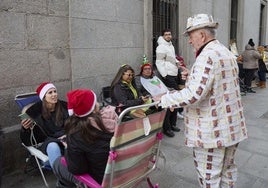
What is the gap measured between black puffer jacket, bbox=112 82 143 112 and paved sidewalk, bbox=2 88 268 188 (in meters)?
0.84

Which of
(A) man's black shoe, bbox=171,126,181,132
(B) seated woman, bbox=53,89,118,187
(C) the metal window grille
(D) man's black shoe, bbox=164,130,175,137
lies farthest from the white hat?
(C) the metal window grille

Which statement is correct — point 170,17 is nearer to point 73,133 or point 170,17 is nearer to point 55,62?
point 55,62

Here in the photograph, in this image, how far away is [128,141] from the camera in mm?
2334

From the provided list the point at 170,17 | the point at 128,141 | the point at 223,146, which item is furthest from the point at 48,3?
the point at 170,17

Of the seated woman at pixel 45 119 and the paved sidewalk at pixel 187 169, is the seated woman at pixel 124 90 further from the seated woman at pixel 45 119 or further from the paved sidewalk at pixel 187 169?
the seated woman at pixel 45 119

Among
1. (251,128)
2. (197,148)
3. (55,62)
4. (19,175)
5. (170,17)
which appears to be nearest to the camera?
(197,148)

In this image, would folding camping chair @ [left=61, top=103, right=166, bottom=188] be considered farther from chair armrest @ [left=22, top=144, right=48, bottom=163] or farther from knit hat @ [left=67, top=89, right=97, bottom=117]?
chair armrest @ [left=22, top=144, right=48, bottom=163]

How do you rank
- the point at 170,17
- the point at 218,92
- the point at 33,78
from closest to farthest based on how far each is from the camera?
the point at 218,92 → the point at 33,78 → the point at 170,17

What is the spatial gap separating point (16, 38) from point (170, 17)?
4622 mm

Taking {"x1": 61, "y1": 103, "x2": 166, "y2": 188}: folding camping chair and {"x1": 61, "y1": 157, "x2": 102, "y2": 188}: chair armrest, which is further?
{"x1": 61, "y1": 157, "x2": 102, "y2": 188}: chair armrest

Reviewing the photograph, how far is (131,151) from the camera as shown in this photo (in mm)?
2410

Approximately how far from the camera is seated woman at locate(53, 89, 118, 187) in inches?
91.9

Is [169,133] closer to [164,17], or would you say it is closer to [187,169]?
[187,169]

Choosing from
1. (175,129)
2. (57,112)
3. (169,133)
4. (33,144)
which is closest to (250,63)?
(175,129)
